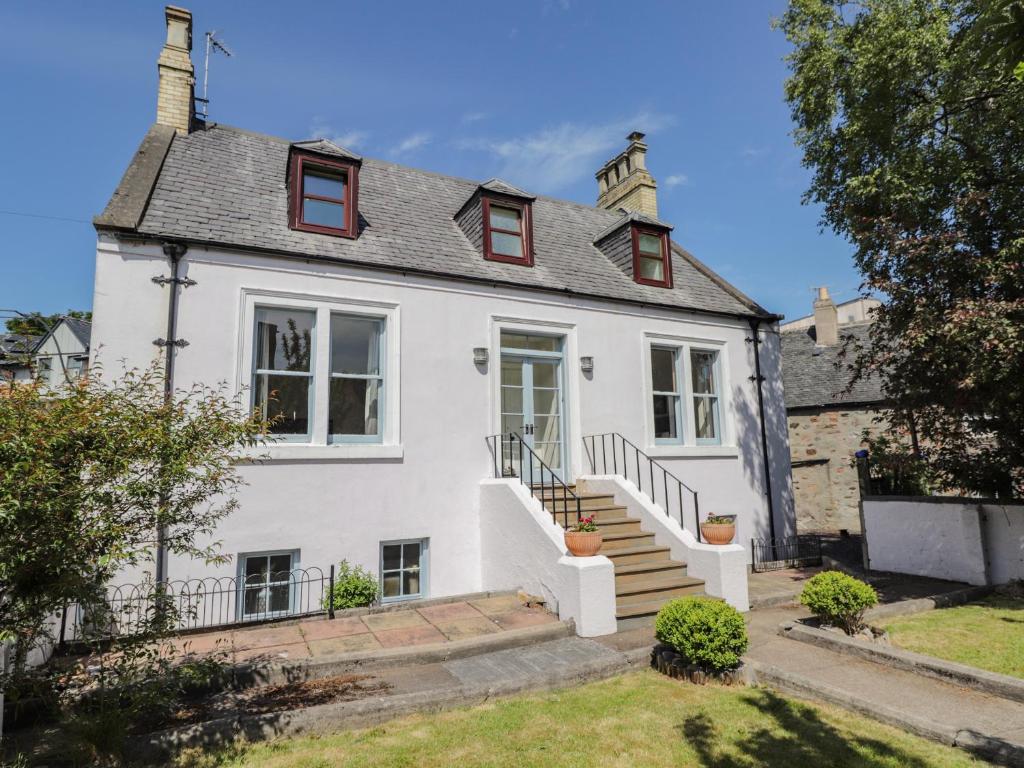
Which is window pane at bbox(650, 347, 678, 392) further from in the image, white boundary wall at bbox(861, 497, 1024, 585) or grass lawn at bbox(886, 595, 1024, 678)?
grass lawn at bbox(886, 595, 1024, 678)

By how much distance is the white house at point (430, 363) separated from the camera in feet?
26.3

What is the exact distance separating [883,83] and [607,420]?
297 inches

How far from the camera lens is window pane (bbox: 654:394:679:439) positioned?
39.2ft

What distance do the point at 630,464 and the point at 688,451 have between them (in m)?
1.43

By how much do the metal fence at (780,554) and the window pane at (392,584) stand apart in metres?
7.21

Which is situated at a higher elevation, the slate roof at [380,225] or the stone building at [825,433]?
the slate roof at [380,225]

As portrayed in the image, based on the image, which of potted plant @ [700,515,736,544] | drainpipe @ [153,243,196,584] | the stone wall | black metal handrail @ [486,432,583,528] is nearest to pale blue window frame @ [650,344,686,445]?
black metal handrail @ [486,432,583,528]

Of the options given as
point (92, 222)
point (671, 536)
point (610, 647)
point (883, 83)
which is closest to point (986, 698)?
point (610, 647)

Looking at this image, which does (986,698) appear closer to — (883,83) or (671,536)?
(671,536)

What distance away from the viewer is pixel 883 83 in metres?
9.88

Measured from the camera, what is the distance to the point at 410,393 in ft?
30.6

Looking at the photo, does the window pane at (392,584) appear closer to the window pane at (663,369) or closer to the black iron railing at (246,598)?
the black iron railing at (246,598)

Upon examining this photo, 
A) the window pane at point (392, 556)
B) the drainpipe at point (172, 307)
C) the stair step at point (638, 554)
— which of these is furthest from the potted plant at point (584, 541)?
the drainpipe at point (172, 307)

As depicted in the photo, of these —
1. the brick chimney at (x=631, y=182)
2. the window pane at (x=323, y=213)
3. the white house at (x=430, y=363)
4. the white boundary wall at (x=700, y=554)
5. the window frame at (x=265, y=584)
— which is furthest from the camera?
the brick chimney at (x=631, y=182)
